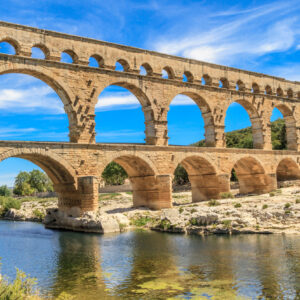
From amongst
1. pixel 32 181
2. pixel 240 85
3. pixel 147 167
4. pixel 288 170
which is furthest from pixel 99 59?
pixel 32 181

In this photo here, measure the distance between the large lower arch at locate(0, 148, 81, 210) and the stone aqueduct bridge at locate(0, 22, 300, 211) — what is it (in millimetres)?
57

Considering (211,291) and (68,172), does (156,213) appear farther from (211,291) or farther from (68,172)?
(211,291)

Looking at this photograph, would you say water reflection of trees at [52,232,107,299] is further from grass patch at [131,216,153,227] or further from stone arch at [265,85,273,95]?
stone arch at [265,85,273,95]

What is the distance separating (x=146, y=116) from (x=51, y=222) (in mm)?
10045

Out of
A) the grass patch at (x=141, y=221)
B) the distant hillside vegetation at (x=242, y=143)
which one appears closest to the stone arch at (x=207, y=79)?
the grass patch at (x=141, y=221)

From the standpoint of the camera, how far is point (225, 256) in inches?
549

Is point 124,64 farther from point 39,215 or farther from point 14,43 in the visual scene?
point 39,215

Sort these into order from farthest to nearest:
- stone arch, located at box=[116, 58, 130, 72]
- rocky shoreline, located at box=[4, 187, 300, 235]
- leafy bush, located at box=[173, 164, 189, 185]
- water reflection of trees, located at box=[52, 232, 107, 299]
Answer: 1. leafy bush, located at box=[173, 164, 189, 185]
2. stone arch, located at box=[116, 58, 130, 72]
3. rocky shoreline, located at box=[4, 187, 300, 235]
4. water reflection of trees, located at box=[52, 232, 107, 299]

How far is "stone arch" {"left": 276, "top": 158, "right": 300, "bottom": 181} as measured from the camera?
36625 millimetres

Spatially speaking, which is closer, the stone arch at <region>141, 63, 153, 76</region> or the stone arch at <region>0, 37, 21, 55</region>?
the stone arch at <region>0, 37, 21, 55</region>

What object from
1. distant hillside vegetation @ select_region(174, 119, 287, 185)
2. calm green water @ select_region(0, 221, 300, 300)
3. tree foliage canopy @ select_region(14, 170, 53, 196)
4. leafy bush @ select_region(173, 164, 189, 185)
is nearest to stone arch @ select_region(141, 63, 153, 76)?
calm green water @ select_region(0, 221, 300, 300)

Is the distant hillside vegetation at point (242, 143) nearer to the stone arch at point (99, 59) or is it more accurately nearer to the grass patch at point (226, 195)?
the grass patch at point (226, 195)

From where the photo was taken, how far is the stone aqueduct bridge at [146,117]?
74.0ft

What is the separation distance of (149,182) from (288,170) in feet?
57.5
